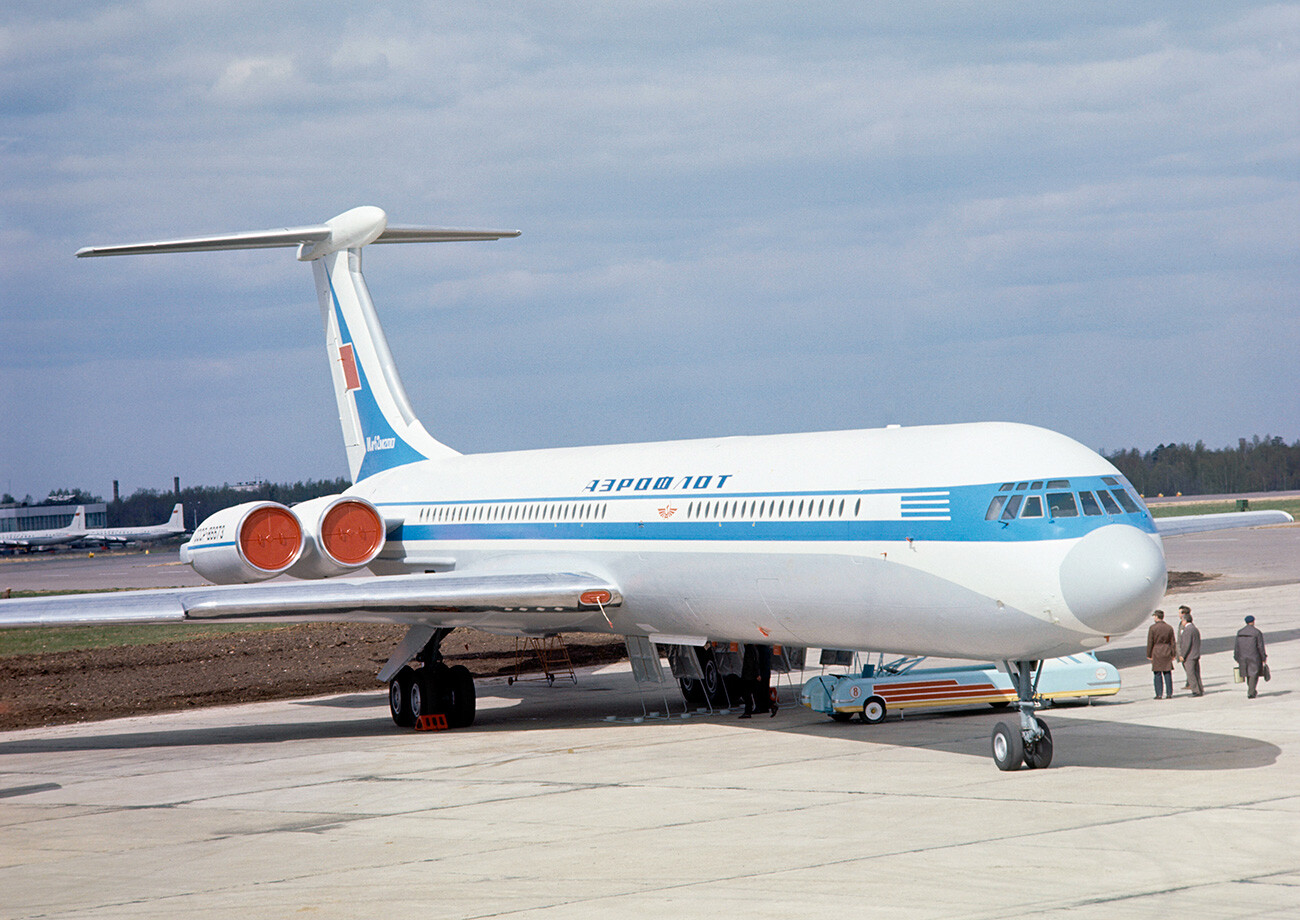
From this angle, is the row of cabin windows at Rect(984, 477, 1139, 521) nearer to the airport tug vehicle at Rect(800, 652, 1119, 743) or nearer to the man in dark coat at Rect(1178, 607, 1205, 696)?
the airport tug vehicle at Rect(800, 652, 1119, 743)

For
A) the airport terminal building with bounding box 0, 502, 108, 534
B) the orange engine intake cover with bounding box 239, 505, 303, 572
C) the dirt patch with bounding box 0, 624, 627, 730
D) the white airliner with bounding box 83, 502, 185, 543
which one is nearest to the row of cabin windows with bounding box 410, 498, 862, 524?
the orange engine intake cover with bounding box 239, 505, 303, 572

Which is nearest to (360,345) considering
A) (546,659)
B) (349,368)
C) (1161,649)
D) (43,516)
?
(349,368)

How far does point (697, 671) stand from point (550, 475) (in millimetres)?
3761

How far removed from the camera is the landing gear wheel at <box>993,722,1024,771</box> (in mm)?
15008

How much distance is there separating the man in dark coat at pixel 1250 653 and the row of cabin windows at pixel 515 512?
8.67 metres

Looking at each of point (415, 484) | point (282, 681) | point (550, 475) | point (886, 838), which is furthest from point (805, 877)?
point (282, 681)

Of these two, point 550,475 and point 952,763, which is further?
point 550,475

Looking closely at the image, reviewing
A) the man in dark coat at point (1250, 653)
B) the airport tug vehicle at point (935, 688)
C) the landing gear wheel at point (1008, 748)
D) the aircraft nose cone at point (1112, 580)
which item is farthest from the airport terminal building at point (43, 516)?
the aircraft nose cone at point (1112, 580)

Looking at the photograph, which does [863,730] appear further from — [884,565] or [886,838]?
[886,838]

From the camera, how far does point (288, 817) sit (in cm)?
1449

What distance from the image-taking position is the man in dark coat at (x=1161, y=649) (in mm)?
20125

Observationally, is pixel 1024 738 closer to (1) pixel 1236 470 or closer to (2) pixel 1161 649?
(2) pixel 1161 649

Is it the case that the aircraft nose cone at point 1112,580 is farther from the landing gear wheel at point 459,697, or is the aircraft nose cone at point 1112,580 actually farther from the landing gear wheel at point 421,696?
the landing gear wheel at point 421,696

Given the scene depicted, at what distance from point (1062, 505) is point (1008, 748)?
8.36 ft
